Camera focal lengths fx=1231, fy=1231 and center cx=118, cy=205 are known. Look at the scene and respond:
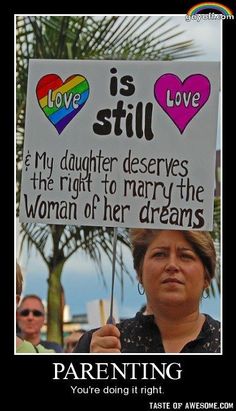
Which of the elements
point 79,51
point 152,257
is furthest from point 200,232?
point 79,51

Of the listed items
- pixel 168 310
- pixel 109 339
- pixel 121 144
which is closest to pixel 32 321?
pixel 109 339

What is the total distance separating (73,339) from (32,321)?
32 centimetres

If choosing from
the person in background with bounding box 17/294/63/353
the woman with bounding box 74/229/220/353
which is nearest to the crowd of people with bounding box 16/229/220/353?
the woman with bounding box 74/229/220/353

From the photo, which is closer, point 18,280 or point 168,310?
point 168,310

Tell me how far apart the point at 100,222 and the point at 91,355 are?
2.91ft

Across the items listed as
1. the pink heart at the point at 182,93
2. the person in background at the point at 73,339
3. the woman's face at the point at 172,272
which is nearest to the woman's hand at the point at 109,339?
the person in background at the point at 73,339

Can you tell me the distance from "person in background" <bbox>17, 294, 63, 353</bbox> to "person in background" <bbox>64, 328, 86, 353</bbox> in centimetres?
6

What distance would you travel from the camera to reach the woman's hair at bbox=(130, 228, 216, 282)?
27.1ft

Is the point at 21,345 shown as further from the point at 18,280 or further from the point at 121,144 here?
the point at 121,144

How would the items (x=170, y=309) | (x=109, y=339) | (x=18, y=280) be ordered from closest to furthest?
(x=109, y=339) < (x=170, y=309) < (x=18, y=280)

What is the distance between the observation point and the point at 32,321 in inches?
334

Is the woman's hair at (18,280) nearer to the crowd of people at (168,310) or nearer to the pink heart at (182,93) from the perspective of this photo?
the crowd of people at (168,310)

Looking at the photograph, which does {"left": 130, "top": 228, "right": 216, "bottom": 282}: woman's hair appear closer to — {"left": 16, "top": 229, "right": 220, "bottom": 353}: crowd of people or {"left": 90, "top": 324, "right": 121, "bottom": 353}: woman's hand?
{"left": 16, "top": 229, "right": 220, "bottom": 353}: crowd of people
